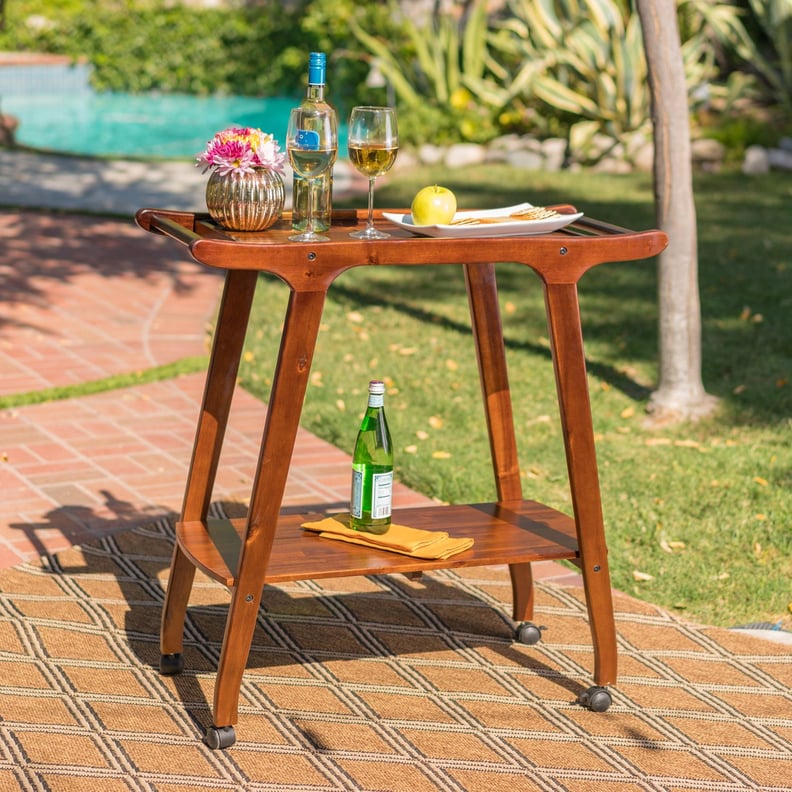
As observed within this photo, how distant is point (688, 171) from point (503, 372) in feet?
7.30

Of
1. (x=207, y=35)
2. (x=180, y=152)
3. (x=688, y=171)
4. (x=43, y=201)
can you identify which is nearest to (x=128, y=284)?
(x=43, y=201)

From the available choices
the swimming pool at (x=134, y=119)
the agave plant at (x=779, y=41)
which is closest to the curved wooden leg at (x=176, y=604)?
the agave plant at (x=779, y=41)

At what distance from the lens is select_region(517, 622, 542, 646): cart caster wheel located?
3.72 m

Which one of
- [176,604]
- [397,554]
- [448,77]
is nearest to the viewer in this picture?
[397,554]

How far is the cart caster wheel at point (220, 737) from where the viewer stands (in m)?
3.04

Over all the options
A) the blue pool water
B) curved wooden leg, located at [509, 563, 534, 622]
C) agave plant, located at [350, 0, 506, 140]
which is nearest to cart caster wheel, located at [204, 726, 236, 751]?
curved wooden leg, located at [509, 563, 534, 622]

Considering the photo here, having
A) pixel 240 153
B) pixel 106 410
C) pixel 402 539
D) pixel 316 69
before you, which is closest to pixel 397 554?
pixel 402 539

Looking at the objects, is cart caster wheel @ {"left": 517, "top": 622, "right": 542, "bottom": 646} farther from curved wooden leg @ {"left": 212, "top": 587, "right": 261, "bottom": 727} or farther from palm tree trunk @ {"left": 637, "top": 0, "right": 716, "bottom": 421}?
palm tree trunk @ {"left": 637, "top": 0, "right": 716, "bottom": 421}

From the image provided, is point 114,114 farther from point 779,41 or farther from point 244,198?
point 244,198

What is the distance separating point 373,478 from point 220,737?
74cm

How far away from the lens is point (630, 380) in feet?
20.4

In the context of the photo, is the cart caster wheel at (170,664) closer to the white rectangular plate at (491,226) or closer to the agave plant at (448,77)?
the white rectangular plate at (491,226)

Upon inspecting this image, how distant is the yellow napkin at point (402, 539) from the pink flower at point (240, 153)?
0.93 m

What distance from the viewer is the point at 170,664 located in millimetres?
3428
